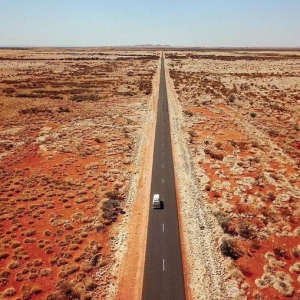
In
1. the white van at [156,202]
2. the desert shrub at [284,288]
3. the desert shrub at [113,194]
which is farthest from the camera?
the desert shrub at [113,194]

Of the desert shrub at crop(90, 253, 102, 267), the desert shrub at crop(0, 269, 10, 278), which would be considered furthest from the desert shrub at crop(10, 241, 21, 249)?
the desert shrub at crop(90, 253, 102, 267)

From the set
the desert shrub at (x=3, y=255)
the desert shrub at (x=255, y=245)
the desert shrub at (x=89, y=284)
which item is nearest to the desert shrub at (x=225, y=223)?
the desert shrub at (x=255, y=245)

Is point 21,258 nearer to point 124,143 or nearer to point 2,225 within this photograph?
point 2,225

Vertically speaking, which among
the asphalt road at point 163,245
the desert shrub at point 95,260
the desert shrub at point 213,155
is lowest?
the desert shrub at point 95,260

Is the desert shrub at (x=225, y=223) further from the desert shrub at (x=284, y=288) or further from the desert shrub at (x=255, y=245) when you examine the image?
the desert shrub at (x=284, y=288)

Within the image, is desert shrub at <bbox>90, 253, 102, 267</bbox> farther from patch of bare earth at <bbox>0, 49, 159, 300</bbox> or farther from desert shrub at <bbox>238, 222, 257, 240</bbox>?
desert shrub at <bbox>238, 222, 257, 240</bbox>

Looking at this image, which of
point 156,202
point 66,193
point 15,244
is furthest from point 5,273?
point 156,202

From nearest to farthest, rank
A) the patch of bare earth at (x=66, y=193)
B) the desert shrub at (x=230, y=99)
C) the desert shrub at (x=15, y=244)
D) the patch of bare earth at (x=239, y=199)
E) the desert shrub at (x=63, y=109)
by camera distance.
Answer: the patch of bare earth at (x=239, y=199) < the patch of bare earth at (x=66, y=193) < the desert shrub at (x=15, y=244) < the desert shrub at (x=63, y=109) < the desert shrub at (x=230, y=99)
